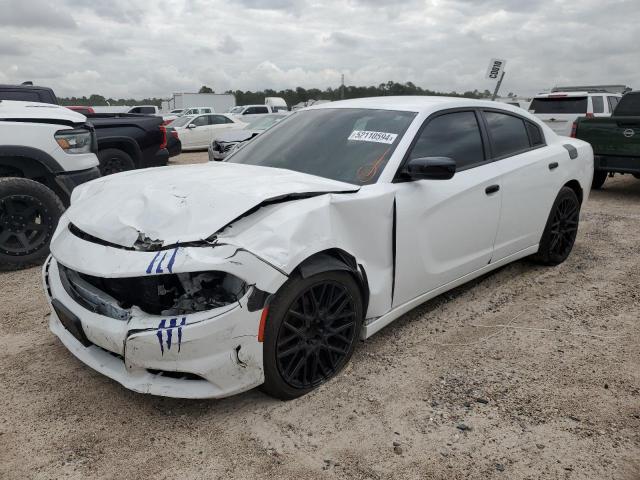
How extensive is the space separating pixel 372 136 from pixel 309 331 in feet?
4.51

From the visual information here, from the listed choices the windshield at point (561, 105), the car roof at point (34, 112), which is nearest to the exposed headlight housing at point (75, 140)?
the car roof at point (34, 112)

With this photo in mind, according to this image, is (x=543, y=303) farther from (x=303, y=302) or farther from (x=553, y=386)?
(x=303, y=302)

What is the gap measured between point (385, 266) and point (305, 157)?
934 millimetres

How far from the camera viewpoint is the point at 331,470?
2.17 m

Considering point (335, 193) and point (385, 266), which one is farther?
point (385, 266)

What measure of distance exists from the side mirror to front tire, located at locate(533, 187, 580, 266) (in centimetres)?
198

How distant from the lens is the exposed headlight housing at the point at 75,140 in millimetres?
4945

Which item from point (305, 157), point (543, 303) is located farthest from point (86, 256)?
point (543, 303)

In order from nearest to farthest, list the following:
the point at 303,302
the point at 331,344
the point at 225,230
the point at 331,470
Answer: the point at 331,470 → the point at 225,230 → the point at 303,302 → the point at 331,344

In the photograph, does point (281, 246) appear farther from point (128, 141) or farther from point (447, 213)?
point (128, 141)

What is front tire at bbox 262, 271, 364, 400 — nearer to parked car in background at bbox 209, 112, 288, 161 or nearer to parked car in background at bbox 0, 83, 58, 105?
parked car in background at bbox 209, 112, 288, 161

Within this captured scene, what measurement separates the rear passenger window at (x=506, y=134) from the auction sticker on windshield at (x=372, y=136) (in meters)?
1.06

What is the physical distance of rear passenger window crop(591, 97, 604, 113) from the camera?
35.7 feet

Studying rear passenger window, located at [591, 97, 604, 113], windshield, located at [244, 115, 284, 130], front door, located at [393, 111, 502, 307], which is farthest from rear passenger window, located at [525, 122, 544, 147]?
windshield, located at [244, 115, 284, 130]
